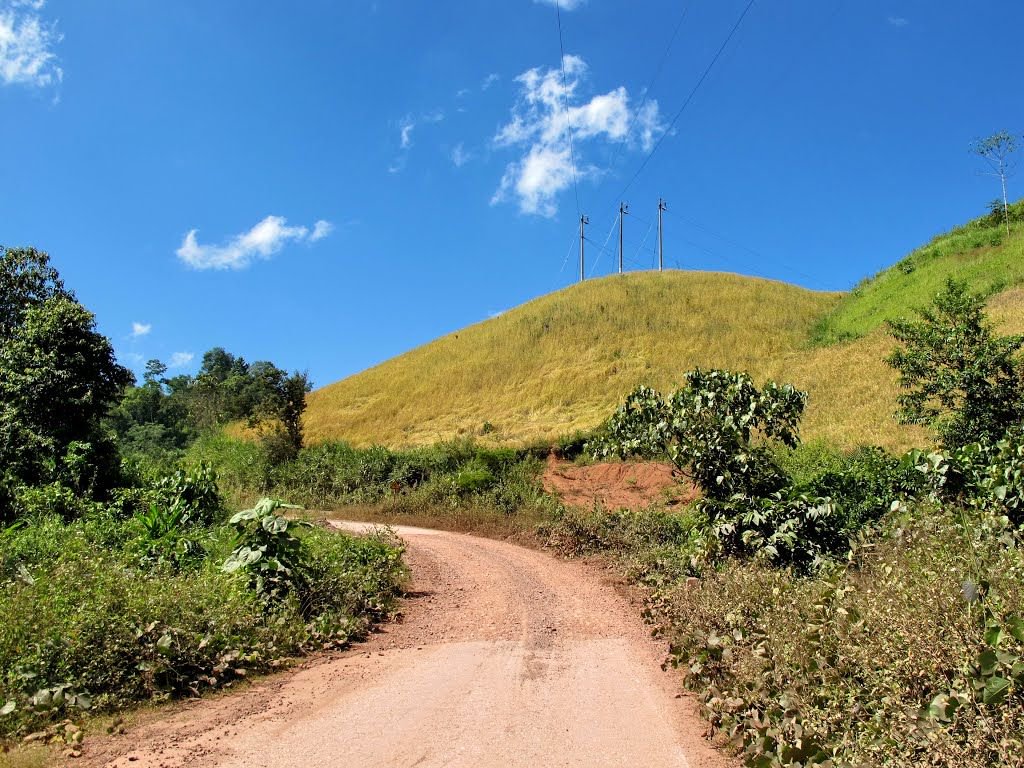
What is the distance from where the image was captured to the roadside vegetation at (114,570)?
533 centimetres

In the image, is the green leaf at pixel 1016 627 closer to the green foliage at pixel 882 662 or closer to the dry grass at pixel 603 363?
the green foliage at pixel 882 662

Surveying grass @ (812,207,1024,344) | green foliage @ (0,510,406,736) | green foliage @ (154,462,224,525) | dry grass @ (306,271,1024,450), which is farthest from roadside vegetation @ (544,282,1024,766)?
grass @ (812,207,1024,344)

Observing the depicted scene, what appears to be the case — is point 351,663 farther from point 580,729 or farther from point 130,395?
point 130,395

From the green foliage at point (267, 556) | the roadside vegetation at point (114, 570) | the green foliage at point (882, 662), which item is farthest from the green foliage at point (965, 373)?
the green foliage at point (267, 556)

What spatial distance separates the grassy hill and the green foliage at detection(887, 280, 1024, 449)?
892 cm

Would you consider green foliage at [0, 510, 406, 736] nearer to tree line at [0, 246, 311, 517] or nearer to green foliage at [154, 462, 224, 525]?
green foliage at [154, 462, 224, 525]

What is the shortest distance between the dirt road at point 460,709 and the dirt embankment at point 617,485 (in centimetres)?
941

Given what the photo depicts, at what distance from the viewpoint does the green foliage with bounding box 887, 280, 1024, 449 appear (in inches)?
455

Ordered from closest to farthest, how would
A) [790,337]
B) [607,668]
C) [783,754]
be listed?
[783,754] < [607,668] < [790,337]

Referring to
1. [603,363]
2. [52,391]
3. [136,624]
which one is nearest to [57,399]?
[52,391]

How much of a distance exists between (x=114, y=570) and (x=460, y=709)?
4.49m

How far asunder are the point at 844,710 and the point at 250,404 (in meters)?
34.3

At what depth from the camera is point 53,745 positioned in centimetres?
445

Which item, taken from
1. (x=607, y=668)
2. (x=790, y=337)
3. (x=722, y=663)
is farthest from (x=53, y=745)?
(x=790, y=337)
